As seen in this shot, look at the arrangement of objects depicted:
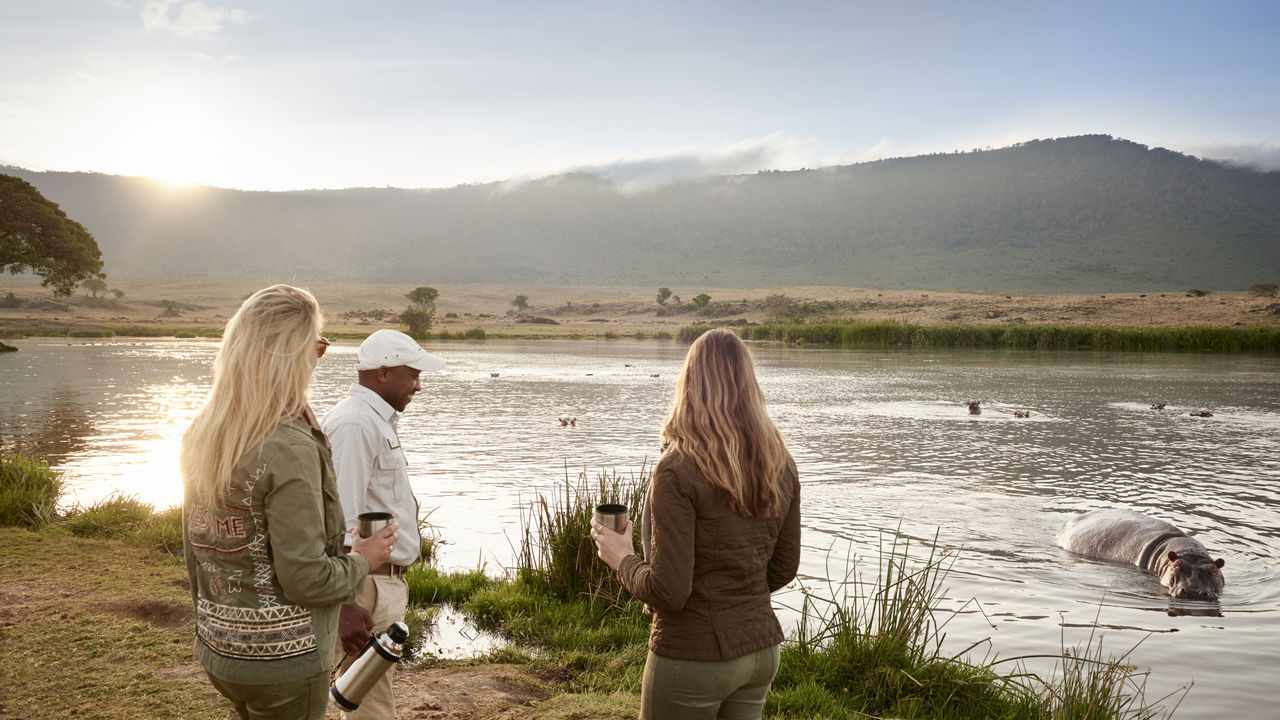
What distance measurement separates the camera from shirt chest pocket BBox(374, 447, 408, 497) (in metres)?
3.60

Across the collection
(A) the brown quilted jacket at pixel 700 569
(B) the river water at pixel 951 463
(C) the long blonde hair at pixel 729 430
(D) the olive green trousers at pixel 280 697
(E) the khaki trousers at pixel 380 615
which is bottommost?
(B) the river water at pixel 951 463

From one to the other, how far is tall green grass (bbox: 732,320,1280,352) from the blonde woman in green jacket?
48142 millimetres

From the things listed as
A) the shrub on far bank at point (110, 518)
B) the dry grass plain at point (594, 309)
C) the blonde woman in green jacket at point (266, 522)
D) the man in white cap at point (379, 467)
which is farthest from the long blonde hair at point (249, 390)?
the dry grass plain at point (594, 309)

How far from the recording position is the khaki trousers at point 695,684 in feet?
8.68

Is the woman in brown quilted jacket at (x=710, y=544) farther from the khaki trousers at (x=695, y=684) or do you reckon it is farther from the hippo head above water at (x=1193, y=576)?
the hippo head above water at (x=1193, y=576)

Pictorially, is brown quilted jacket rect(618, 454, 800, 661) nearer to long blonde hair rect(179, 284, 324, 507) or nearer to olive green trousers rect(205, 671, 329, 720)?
olive green trousers rect(205, 671, 329, 720)

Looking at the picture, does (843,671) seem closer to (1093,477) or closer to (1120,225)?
(1093,477)

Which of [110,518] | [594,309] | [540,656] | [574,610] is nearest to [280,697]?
[540,656]

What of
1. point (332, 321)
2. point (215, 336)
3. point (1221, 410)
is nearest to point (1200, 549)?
point (1221, 410)

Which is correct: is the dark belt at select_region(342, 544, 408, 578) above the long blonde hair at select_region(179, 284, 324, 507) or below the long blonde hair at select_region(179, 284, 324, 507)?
below

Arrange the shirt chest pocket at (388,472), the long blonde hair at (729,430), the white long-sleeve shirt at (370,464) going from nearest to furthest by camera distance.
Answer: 1. the long blonde hair at (729,430)
2. the white long-sleeve shirt at (370,464)
3. the shirt chest pocket at (388,472)

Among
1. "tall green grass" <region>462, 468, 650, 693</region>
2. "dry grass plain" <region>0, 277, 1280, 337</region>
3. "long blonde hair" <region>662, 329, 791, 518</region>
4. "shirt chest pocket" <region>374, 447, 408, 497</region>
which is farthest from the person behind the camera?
"dry grass plain" <region>0, 277, 1280, 337</region>

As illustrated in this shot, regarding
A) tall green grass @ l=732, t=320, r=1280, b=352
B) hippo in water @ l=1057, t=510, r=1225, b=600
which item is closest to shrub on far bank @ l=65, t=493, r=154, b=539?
hippo in water @ l=1057, t=510, r=1225, b=600

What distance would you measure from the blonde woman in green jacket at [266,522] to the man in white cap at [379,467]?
884mm
